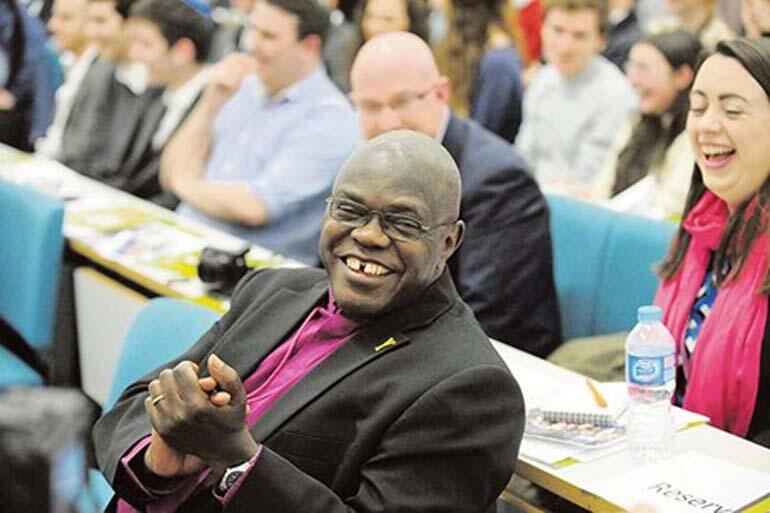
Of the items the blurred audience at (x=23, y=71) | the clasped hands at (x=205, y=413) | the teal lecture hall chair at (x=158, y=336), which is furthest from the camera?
the blurred audience at (x=23, y=71)

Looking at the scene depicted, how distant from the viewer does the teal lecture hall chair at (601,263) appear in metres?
3.06

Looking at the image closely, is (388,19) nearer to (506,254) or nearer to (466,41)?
(466,41)

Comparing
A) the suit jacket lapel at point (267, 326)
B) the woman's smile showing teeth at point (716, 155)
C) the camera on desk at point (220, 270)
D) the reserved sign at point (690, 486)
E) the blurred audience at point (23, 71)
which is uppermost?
the woman's smile showing teeth at point (716, 155)

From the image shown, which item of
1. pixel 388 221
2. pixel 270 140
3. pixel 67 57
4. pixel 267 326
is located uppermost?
pixel 388 221

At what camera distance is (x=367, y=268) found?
6.27ft

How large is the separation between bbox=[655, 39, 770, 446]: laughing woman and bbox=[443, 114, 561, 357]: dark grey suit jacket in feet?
1.99

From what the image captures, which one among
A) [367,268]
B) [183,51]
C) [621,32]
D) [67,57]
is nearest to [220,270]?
[367,268]

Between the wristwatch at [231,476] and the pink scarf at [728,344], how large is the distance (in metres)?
1.07

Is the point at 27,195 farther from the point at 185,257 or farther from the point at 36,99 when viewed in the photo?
the point at 36,99

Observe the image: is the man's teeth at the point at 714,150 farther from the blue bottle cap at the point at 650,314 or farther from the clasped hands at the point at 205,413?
the clasped hands at the point at 205,413

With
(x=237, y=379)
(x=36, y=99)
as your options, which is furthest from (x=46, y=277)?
(x=36, y=99)

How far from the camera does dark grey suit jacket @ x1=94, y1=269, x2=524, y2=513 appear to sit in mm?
1731

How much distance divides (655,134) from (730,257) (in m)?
1.89

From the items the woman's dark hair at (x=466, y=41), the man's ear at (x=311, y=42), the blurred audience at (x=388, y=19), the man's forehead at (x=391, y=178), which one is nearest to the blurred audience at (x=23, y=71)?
the blurred audience at (x=388, y=19)
